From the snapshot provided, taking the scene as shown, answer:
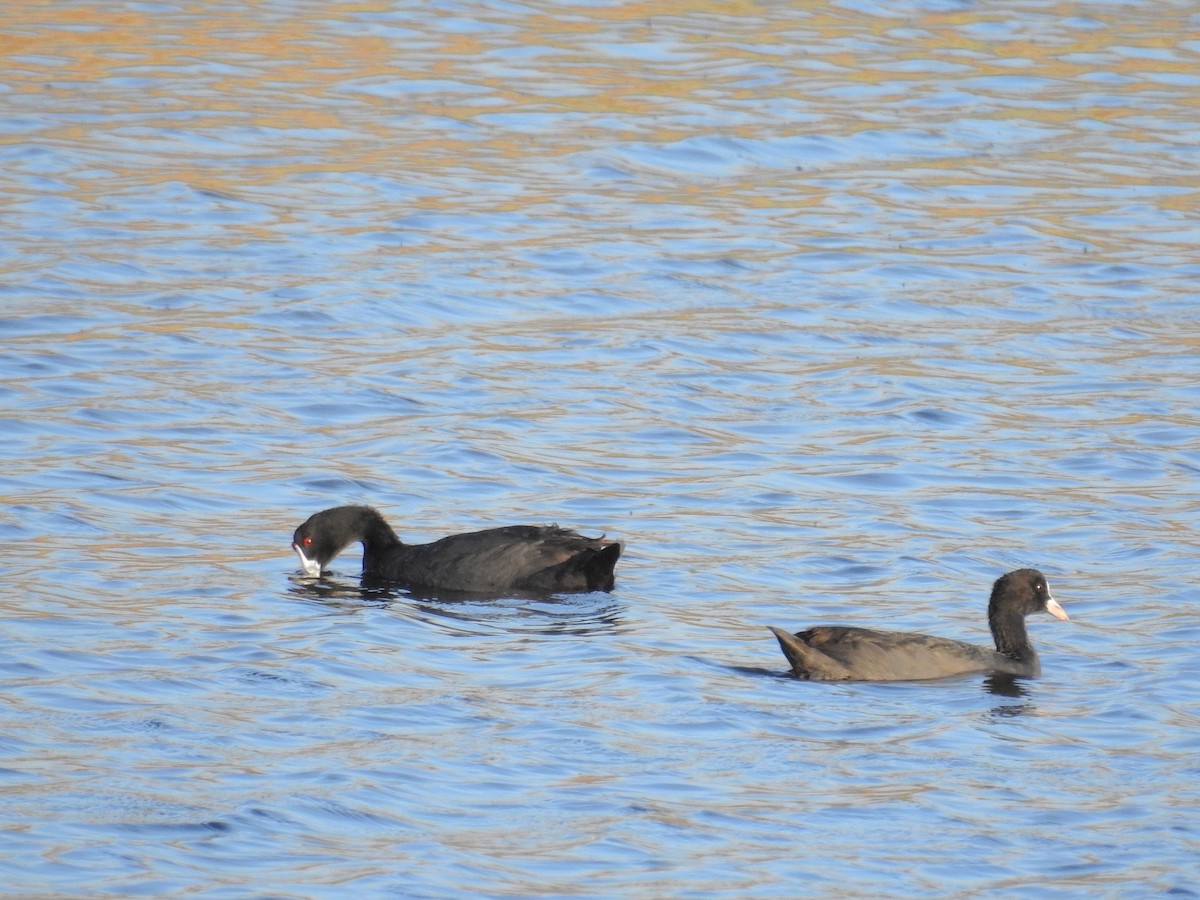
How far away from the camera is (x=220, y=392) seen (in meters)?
15.3

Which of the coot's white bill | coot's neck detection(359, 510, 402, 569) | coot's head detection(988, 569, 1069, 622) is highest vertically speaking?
coot's head detection(988, 569, 1069, 622)

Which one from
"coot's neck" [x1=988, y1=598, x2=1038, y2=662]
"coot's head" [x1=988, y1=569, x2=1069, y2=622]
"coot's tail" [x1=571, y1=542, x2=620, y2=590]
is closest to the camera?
"coot's neck" [x1=988, y1=598, x2=1038, y2=662]

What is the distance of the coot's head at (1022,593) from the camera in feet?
35.6

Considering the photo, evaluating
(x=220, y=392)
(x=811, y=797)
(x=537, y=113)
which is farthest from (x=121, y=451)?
(x=537, y=113)

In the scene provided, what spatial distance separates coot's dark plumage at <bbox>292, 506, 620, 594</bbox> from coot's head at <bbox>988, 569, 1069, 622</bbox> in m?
1.97

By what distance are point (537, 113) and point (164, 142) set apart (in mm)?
3961

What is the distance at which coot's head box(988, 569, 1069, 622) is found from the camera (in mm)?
10852

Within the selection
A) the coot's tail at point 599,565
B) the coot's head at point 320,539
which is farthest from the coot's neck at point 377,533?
the coot's tail at point 599,565

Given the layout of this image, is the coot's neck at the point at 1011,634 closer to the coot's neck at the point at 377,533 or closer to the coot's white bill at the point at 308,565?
the coot's neck at the point at 377,533

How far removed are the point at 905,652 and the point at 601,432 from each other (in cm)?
499

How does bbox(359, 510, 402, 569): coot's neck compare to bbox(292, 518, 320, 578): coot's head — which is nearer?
bbox(292, 518, 320, 578): coot's head

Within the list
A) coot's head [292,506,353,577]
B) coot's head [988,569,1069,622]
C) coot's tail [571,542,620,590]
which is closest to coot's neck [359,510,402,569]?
coot's head [292,506,353,577]

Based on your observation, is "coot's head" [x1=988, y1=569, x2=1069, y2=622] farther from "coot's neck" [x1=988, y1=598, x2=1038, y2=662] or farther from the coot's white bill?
the coot's white bill

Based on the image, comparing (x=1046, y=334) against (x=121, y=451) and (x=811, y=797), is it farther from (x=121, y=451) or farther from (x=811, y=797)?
(x=811, y=797)
